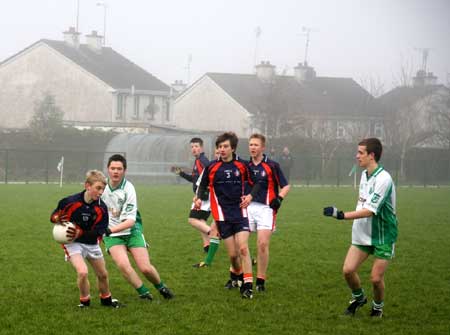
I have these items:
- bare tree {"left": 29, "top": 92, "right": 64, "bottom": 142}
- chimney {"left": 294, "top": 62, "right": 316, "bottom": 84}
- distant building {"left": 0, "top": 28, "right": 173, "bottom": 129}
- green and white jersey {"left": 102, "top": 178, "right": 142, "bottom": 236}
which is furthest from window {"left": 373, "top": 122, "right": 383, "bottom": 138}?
green and white jersey {"left": 102, "top": 178, "right": 142, "bottom": 236}

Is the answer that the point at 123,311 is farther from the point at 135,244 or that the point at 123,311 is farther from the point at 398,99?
the point at 398,99

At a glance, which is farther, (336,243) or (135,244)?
(336,243)

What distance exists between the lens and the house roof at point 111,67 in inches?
2352

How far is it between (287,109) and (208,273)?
44681 millimetres

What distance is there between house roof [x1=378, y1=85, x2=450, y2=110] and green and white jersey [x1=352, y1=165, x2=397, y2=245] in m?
51.9

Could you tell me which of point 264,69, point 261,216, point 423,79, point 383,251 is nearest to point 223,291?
point 261,216

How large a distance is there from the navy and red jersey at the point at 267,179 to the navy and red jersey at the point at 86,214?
2.68 metres

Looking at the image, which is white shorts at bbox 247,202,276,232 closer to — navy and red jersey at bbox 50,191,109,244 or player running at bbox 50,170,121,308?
player running at bbox 50,170,121,308

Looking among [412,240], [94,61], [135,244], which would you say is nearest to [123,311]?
[135,244]

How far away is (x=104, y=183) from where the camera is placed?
333 inches

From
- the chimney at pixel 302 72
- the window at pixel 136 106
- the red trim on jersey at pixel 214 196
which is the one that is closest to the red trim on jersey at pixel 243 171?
the red trim on jersey at pixel 214 196

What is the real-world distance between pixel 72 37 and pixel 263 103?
15507 millimetres

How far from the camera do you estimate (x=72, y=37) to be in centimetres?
6194

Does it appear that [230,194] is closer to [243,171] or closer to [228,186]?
[228,186]
